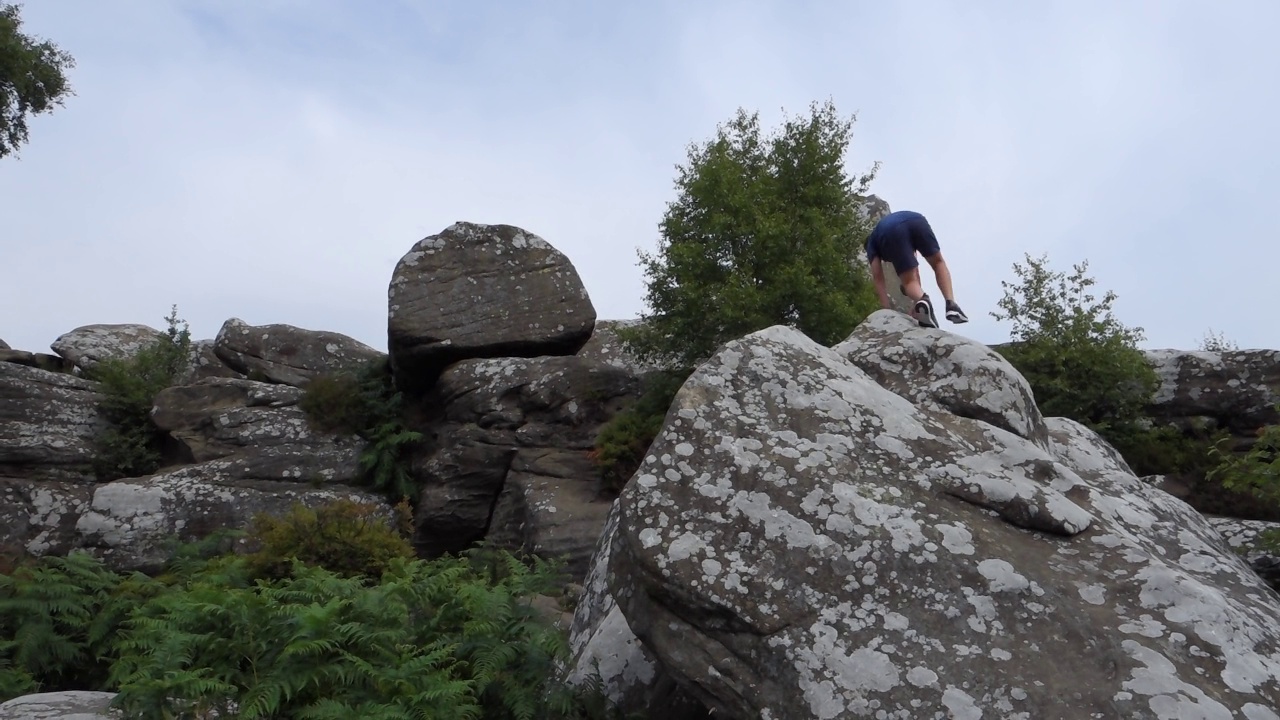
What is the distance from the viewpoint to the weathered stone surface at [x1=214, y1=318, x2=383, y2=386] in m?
21.0

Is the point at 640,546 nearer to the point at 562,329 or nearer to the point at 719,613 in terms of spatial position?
the point at 719,613

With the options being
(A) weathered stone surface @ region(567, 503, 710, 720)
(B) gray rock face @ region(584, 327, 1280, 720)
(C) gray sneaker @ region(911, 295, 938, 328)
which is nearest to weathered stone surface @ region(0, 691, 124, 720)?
(A) weathered stone surface @ region(567, 503, 710, 720)

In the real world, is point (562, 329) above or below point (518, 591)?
above

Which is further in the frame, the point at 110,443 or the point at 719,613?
the point at 110,443

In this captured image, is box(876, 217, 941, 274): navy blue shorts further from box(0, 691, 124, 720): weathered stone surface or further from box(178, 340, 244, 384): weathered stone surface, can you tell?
box(178, 340, 244, 384): weathered stone surface

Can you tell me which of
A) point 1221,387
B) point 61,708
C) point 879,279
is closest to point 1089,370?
point 1221,387

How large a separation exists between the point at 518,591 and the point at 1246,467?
26.4ft

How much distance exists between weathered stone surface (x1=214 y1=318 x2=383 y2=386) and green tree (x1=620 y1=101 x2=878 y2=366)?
6.99 m

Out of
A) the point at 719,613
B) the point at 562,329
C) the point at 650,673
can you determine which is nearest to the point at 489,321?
the point at 562,329

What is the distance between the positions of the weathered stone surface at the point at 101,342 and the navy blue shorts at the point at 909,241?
733 inches

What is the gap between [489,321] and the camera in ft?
60.3

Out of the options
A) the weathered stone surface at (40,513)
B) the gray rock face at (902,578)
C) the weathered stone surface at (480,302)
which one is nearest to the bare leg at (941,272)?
the gray rock face at (902,578)

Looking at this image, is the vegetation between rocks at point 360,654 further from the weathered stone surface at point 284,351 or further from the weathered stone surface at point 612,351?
the weathered stone surface at point 284,351

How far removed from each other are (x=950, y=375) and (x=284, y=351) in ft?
56.2
